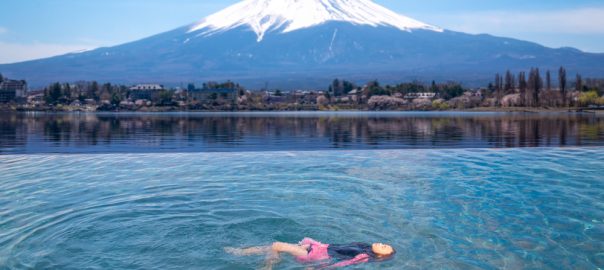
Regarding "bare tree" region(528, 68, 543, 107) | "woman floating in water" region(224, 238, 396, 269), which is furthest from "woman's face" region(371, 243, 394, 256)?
"bare tree" region(528, 68, 543, 107)

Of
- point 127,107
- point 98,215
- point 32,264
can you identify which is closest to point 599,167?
point 98,215

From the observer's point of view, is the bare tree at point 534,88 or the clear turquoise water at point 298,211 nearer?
the clear turquoise water at point 298,211

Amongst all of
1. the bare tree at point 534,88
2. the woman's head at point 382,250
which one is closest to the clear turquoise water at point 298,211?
the woman's head at point 382,250

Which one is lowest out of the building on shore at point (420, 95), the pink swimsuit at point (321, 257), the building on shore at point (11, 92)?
the pink swimsuit at point (321, 257)

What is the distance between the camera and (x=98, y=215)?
13.0m

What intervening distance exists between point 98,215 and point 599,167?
17.2 m

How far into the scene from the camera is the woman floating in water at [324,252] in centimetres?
991

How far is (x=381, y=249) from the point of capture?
10.2 metres

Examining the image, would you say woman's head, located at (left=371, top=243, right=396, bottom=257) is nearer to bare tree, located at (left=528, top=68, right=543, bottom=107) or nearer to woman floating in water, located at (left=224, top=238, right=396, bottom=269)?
woman floating in water, located at (left=224, top=238, right=396, bottom=269)

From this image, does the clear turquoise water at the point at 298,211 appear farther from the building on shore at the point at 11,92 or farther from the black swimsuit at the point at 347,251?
the building on shore at the point at 11,92

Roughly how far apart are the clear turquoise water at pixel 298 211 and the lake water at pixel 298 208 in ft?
0.13

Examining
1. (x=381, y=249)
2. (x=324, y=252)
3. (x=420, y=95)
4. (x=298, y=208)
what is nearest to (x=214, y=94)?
(x=420, y=95)

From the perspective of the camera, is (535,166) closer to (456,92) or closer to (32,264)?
(32,264)

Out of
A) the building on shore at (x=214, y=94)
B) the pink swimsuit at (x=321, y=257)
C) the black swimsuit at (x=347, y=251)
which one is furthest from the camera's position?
the building on shore at (x=214, y=94)
